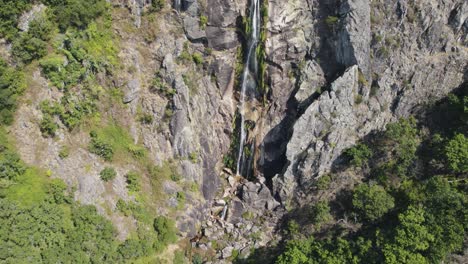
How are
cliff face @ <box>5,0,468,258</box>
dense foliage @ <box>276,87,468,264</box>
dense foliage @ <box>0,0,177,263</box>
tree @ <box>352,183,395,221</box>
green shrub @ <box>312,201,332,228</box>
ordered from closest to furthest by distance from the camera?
dense foliage @ <box>0,0,177,263</box> < dense foliage @ <box>276,87,468,264</box> < tree @ <box>352,183,395,221</box> < green shrub @ <box>312,201,332,228</box> < cliff face @ <box>5,0,468,258</box>

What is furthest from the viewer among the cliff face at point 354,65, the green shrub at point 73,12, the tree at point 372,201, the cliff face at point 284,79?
the cliff face at point 354,65

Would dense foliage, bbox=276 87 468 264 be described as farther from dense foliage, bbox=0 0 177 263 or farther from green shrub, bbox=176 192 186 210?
dense foliage, bbox=0 0 177 263

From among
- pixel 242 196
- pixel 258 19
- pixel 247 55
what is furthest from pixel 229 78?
pixel 242 196

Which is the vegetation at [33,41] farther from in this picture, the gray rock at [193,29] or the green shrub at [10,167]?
the gray rock at [193,29]

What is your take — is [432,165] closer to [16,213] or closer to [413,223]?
[413,223]

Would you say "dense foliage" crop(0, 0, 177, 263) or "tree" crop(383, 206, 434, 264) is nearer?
"dense foliage" crop(0, 0, 177, 263)

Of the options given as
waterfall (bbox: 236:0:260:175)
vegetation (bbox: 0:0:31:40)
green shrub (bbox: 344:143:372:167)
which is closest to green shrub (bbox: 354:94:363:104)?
green shrub (bbox: 344:143:372:167)

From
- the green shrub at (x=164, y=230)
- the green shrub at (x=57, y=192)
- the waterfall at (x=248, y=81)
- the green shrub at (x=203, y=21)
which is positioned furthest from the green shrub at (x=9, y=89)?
the waterfall at (x=248, y=81)
